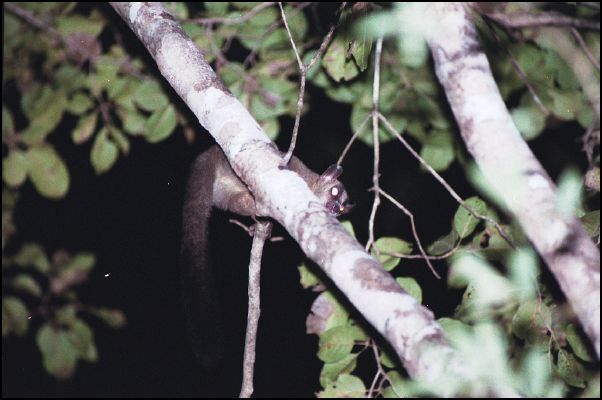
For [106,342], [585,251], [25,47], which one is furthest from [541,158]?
[106,342]

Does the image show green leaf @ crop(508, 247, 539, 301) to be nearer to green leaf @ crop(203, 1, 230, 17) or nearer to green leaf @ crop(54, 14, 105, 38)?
green leaf @ crop(203, 1, 230, 17)

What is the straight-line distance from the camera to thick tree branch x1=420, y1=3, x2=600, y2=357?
135 centimetres

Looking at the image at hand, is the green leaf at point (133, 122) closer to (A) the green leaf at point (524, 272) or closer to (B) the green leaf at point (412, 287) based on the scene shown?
(B) the green leaf at point (412, 287)

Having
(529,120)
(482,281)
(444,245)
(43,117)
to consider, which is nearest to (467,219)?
(444,245)

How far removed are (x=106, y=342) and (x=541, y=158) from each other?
19.3 feet

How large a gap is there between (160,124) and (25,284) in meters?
1.23

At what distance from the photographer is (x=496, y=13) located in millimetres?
3279

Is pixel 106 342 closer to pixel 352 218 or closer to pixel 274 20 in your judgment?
pixel 352 218

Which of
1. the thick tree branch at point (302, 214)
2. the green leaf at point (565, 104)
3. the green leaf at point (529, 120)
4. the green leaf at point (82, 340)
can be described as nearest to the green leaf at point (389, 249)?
the thick tree branch at point (302, 214)

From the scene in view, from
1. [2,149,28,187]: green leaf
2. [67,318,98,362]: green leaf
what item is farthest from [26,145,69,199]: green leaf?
[67,318,98,362]: green leaf

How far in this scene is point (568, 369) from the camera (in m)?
2.13

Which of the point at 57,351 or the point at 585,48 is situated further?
the point at 57,351

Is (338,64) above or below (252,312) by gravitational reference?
above

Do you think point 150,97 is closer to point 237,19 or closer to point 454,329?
point 237,19
